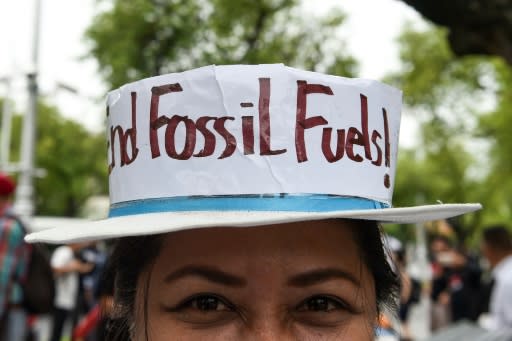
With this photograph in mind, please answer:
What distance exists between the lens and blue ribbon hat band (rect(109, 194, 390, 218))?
4.25 feet

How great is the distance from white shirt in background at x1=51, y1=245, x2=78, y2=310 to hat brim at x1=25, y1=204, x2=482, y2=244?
247 inches

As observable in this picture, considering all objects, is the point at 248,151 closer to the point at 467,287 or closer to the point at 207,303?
the point at 207,303

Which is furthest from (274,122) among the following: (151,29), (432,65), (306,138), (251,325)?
(432,65)

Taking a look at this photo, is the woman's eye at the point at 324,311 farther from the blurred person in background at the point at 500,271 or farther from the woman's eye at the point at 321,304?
the blurred person in background at the point at 500,271

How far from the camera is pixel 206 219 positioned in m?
1.24

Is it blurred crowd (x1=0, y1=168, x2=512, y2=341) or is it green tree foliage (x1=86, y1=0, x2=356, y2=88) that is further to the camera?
green tree foliage (x1=86, y1=0, x2=356, y2=88)

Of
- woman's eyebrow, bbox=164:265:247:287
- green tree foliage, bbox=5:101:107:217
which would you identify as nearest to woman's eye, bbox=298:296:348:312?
woman's eyebrow, bbox=164:265:247:287

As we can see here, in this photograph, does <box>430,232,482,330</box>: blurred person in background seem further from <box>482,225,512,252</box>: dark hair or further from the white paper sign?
the white paper sign

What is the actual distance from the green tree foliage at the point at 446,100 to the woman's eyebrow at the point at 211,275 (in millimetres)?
19559

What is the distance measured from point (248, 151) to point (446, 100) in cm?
2353

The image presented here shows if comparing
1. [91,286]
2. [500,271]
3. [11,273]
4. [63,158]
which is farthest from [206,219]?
[63,158]

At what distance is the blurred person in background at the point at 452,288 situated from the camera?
7906 mm

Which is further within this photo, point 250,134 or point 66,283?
point 66,283

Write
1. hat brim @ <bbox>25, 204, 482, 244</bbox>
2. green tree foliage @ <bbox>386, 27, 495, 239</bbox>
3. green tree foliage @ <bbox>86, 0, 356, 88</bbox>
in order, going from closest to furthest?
1. hat brim @ <bbox>25, 204, 482, 244</bbox>
2. green tree foliage @ <bbox>86, 0, 356, 88</bbox>
3. green tree foliage @ <bbox>386, 27, 495, 239</bbox>
